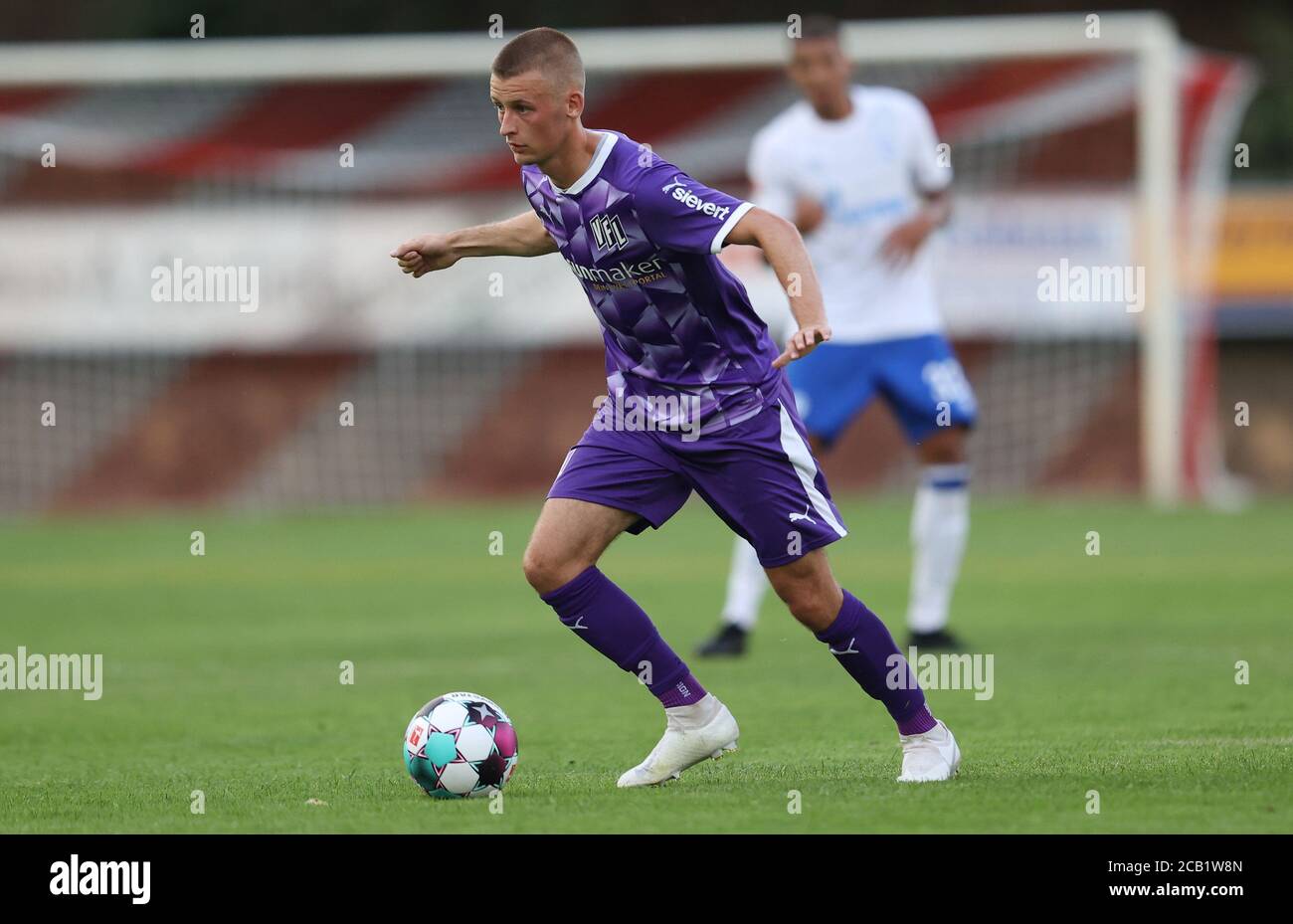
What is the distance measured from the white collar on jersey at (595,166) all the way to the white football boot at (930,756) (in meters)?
1.76

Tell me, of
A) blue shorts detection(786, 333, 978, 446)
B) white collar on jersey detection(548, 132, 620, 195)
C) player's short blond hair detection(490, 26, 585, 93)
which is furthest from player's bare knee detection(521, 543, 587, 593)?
blue shorts detection(786, 333, 978, 446)

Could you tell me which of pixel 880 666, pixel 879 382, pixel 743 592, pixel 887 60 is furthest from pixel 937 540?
pixel 887 60

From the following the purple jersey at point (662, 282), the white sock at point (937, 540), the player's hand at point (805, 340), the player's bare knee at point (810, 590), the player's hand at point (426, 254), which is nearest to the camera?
the player's hand at point (805, 340)

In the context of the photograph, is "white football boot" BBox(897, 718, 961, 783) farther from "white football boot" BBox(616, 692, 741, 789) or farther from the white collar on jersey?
the white collar on jersey

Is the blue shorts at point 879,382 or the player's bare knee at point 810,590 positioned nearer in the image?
the player's bare knee at point 810,590

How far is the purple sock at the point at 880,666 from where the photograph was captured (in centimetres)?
542

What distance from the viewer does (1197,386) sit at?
18.4 meters

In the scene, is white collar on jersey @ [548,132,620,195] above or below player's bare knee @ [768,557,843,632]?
above

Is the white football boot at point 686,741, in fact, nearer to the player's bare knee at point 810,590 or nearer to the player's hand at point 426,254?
the player's bare knee at point 810,590

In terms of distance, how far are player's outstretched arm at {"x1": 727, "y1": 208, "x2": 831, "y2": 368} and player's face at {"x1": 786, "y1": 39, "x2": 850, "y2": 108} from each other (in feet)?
12.2

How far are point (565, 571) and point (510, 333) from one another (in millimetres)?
14082

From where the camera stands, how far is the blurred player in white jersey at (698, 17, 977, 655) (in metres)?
8.79

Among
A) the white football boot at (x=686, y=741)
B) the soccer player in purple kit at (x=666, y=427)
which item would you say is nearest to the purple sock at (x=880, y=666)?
the soccer player in purple kit at (x=666, y=427)
